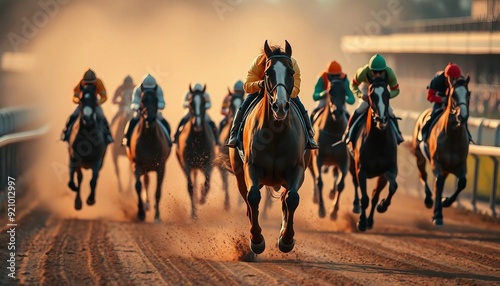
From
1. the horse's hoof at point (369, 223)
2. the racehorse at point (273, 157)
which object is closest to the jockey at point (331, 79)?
the horse's hoof at point (369, 223)

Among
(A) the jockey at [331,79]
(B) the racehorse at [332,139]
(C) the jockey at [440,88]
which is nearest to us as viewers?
(C) the jockey at [440,88]

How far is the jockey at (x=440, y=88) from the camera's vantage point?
16.2 metres

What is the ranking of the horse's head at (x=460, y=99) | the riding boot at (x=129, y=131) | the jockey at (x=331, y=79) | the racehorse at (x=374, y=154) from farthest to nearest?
the riding boot at (x=129, y=131) < the jockey at (x=331, y=79) < the horse's head at (x=460, y=99) < the racehorse at (x=374, y=154)

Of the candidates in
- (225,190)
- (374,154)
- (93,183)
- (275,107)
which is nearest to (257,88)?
(275,107)

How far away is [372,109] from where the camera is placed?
49.2 ft

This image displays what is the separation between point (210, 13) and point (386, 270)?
44.1m

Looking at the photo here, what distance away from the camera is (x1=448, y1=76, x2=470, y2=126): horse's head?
15664 millimetres

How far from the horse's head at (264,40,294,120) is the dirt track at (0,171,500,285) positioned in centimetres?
176

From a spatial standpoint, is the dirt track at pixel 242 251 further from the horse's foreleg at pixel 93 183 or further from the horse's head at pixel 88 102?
the horse's head at pixel 88 102

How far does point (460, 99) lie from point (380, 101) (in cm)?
168

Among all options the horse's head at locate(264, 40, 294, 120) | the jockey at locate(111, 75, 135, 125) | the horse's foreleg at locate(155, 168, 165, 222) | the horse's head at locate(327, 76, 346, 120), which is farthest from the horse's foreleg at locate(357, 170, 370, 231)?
the jockey at locate(111, 75, 135, 125)

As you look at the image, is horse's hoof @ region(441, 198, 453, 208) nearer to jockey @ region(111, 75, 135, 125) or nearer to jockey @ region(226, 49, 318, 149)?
jockey @ region(226, 49, 318, 149)

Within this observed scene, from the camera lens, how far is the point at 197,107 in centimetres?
1994

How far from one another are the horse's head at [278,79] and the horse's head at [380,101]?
3.48m
